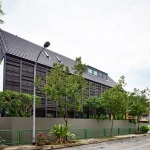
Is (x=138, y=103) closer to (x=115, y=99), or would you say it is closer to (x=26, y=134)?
(x=115, y=99)

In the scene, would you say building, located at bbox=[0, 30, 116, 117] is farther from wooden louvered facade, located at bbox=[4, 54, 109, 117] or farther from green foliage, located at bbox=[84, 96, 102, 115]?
green foliage, located at bbox=[84, 96, 102, 115]

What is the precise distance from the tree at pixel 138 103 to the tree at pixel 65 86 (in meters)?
17.3

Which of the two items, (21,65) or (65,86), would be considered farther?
(21,65)

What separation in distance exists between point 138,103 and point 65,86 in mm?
19429

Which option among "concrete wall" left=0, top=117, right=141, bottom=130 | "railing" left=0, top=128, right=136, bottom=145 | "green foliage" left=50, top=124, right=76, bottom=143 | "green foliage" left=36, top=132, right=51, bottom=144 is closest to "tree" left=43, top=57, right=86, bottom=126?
"concrete wall" left=0, top=117, right=141, bottom=130

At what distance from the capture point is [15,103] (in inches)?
917

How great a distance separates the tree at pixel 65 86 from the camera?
23125 millimetres

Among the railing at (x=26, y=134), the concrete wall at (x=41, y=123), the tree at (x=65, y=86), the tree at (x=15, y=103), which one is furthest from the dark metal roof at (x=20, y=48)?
the railing at (x=26, y=134)

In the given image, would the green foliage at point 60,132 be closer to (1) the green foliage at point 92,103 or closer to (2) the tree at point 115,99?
(2) the tree at point 115,99

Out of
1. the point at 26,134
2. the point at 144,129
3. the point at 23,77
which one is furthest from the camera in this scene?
the point at 144,129

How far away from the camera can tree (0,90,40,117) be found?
2333 cm

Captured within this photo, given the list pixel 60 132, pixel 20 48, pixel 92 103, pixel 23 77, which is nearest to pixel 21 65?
pixel 23 77

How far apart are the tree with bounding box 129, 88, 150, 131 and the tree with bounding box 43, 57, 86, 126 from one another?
17.3m

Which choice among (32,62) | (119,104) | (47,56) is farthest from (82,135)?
(47,56)
